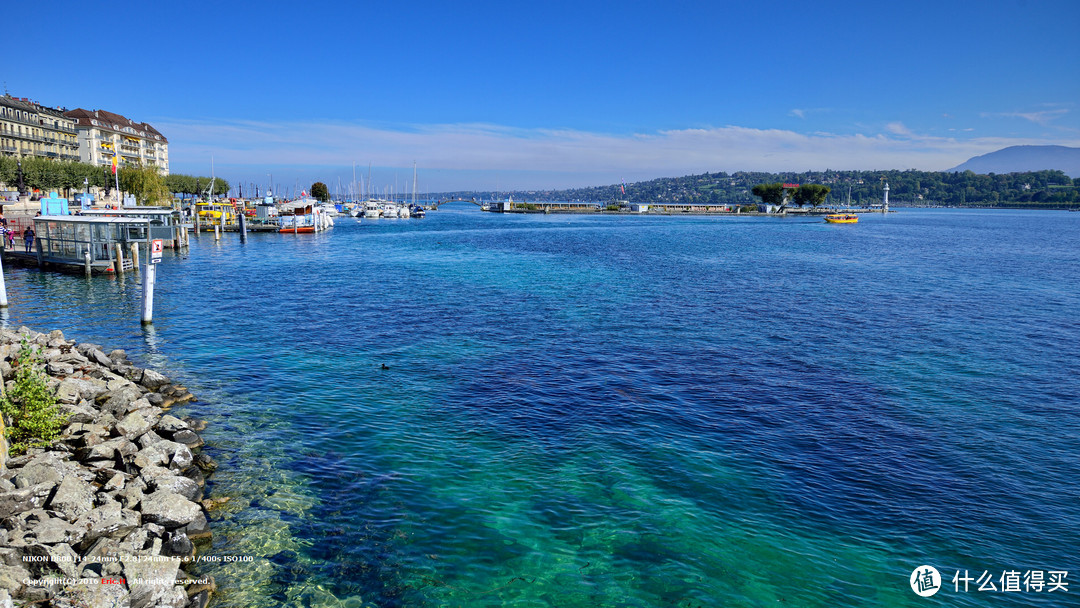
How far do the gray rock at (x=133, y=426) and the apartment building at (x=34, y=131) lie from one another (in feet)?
480

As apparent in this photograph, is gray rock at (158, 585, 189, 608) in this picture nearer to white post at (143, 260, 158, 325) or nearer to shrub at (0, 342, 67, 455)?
shrub at (0, 342, 67, 455)

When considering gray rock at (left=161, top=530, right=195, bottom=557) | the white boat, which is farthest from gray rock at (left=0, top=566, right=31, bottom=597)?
the white boat

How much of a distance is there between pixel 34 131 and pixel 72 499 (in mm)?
170021

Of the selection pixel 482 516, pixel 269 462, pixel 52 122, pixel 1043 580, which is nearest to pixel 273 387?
pixel 269 462

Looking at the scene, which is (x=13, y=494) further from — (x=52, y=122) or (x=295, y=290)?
(x=52, y=122)

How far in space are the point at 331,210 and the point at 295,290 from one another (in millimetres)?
119810

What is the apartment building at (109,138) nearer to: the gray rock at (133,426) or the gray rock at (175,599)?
the gray rock at (133,426)

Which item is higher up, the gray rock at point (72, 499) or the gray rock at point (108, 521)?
the gray rock at point (72, 499)

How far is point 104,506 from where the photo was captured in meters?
12.2

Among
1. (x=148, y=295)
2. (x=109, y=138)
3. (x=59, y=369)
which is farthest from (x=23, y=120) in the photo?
(x=59, y=369)

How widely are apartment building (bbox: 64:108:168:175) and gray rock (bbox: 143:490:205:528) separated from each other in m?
161

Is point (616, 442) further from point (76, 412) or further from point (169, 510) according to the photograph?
point (76, 412)

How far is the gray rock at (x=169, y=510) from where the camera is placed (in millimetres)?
12266

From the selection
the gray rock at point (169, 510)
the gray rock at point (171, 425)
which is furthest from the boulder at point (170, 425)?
the gray rock at point (169, 510)
